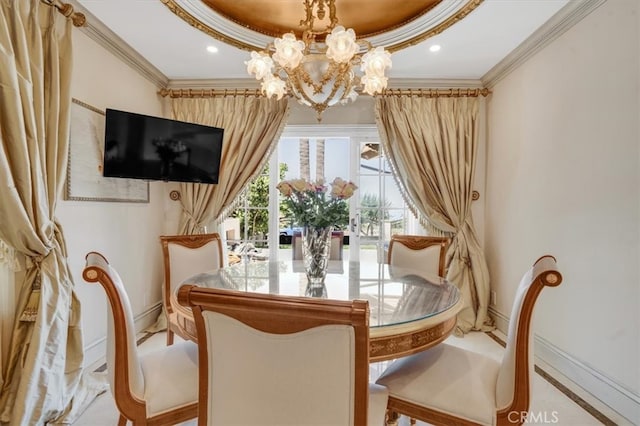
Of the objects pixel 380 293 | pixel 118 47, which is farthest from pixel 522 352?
pixel 118 47

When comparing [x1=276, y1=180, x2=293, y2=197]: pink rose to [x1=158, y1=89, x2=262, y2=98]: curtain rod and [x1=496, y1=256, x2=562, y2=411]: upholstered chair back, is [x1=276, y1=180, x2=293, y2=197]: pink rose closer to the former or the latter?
[x1=496, y1=256, x2=562, y2=411]: upholstered chair back

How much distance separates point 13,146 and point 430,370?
2369 millimetres

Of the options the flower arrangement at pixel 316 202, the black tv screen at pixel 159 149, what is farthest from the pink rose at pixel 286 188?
the black tv screen at pixel 159 149

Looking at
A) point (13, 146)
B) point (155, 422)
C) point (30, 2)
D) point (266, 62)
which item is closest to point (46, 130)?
point (13, 146)

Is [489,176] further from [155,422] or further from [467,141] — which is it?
[155,422]

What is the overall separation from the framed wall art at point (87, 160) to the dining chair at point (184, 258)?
688 mm

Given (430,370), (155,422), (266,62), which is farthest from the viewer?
(266,62)

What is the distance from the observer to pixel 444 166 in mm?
3469

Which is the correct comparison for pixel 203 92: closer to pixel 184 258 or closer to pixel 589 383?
pixel 184 258

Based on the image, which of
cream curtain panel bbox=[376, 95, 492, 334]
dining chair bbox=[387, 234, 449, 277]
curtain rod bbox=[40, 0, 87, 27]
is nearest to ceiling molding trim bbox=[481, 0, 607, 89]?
cream curtain panel bbox=[376, 95, 492, 334]

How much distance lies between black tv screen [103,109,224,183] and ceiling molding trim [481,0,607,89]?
9.22ft

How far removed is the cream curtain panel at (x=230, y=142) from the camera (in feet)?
11.6

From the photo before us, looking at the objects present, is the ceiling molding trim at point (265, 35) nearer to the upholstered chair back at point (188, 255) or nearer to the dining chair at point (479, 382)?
the upholstered chair back at point (188, 255)

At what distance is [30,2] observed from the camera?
1.92 metres
